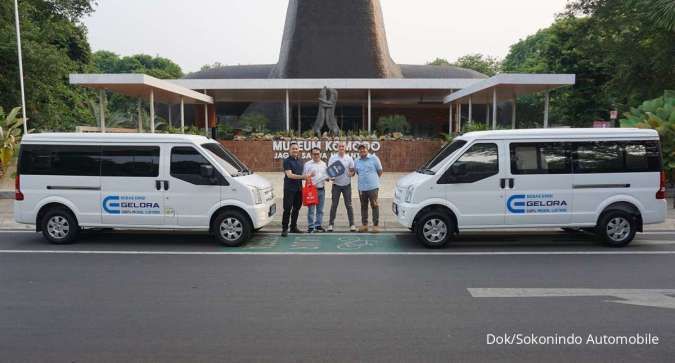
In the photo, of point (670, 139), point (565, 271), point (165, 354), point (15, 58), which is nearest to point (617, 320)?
point (565, 271)

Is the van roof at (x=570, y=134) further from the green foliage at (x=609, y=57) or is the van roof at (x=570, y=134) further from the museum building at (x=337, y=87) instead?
the museum building at (x=337, y=87)

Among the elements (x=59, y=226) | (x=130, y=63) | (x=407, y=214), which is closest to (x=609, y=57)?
(x=407, y=214)

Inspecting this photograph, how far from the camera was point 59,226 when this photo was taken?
9.41 meters

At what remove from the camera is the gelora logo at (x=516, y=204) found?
895cm

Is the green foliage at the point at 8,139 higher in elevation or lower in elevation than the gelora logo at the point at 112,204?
higher

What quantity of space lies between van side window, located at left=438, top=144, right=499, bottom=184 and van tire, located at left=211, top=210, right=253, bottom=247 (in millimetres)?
3531

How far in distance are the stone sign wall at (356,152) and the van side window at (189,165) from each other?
1420 centimetres

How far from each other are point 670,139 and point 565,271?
9.05m

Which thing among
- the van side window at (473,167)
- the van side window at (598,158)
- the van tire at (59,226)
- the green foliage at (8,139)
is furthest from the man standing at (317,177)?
the green foliage at (8,139)

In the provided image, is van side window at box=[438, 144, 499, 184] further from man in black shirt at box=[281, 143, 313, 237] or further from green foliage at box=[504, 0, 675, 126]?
green foliage at box=[504, 0, 675, 126]

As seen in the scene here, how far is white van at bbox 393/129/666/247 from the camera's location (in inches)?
352

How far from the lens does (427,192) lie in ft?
29.1

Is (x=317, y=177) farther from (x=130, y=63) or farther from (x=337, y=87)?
(x=130, y=63)

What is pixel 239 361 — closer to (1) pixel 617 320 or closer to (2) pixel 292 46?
(1) pixel 617 320
